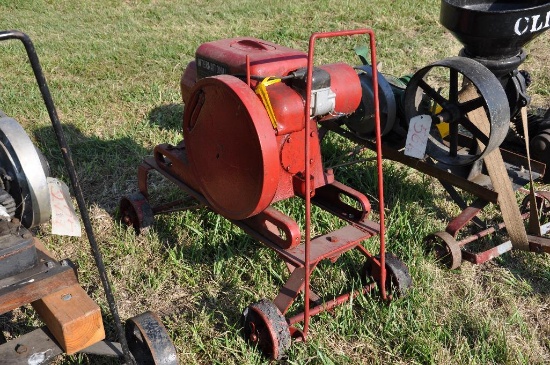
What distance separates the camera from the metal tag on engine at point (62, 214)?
2.16m

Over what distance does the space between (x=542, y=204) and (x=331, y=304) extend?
164 centimetres

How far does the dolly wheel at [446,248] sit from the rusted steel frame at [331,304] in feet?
1.71

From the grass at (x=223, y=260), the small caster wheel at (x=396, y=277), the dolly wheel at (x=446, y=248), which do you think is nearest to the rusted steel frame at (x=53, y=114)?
the grass at (x=223, y=260)

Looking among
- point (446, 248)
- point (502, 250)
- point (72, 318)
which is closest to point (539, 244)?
point (502, 250)

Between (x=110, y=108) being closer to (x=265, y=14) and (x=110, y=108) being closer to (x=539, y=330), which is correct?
(x=265, y=14)

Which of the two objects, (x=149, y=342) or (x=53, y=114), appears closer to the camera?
(x=53, y=114)

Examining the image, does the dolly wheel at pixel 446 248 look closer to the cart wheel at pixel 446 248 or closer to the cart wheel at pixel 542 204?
the cart wheel at pixel 446 248

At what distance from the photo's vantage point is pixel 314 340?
9.00ft

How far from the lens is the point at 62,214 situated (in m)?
2.21

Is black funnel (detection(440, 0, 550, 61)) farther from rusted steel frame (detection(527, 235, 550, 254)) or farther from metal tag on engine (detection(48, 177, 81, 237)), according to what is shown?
metal tag on engine (detection(48, 177, 81, 237))

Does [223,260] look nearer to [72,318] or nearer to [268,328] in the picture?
[268,328]

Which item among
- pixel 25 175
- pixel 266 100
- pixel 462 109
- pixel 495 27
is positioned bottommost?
pixel 462 109

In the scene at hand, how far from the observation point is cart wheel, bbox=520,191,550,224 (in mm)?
3621

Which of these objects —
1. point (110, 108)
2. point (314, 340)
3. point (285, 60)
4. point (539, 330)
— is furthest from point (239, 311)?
point (110, 108)
